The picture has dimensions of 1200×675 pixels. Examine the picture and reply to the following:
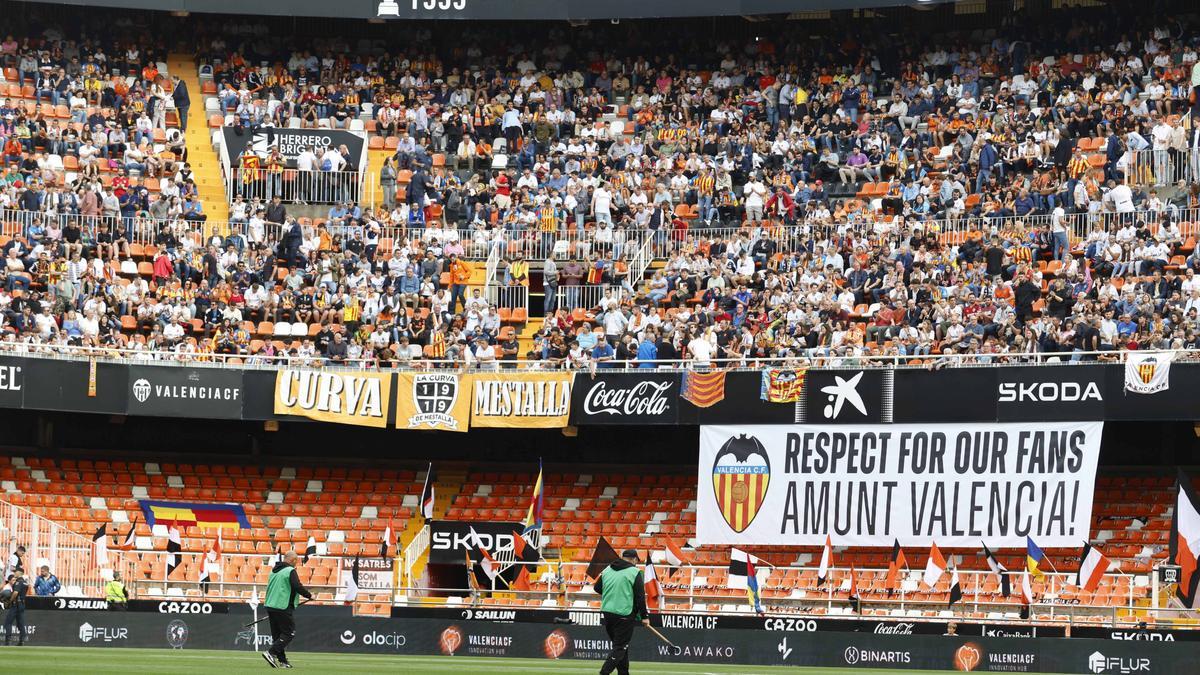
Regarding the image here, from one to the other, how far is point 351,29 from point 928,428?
2127cm

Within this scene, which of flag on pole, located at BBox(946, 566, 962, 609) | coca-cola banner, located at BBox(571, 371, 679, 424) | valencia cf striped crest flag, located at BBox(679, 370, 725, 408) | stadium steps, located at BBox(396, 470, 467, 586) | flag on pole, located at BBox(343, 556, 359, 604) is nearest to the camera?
flag on pole, located at BBox(946, 566, 962, 609)

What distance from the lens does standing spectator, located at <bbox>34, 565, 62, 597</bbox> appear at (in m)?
32.5

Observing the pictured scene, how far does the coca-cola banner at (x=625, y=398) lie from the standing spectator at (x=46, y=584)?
961 cm

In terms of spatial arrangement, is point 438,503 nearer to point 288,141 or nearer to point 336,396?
point 336,396

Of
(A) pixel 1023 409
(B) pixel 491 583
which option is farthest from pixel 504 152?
(A) pixel 1023 409

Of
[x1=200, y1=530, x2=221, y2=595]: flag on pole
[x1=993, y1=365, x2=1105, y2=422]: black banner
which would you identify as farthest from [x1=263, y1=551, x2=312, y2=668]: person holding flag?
[x1=993, y1=365, x2=1105, y2=422]: black banner

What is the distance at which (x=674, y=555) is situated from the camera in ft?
112

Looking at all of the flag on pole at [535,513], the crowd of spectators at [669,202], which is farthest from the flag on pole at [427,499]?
the crowd of spectators at [669,202]

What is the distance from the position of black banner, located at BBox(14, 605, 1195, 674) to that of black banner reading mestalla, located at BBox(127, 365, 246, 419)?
641 cm

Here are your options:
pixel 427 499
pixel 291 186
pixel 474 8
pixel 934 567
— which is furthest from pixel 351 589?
pixel 474 8

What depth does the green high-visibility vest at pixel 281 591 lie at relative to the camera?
2311 centimetres

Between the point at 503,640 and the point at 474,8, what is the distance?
20205 millimetres

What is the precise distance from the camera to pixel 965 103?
41781 millimetres

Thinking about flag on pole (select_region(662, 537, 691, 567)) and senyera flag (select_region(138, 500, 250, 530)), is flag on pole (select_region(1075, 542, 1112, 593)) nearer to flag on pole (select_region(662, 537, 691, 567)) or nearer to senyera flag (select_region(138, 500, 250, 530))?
flag on pole (select_region(662, 537, 691, 567))
